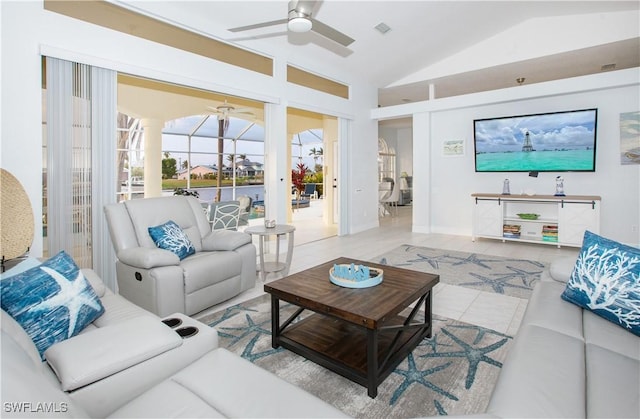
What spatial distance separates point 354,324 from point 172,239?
1953mm

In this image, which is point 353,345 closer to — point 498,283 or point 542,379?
point 542,379

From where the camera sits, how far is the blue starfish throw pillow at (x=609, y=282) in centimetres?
163

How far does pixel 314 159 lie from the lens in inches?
607

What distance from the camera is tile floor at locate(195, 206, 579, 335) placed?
294 cm

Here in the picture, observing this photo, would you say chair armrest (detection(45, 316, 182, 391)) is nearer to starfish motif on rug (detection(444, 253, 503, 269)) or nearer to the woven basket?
the woven basket

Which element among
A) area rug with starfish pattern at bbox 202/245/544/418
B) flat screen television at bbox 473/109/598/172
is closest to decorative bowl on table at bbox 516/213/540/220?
flat screen television at bbox 473/109/598/172

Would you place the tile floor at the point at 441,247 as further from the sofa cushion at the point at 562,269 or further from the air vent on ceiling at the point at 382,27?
the air vent on ceiling at the point at 382,27

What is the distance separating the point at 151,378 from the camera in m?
1.35

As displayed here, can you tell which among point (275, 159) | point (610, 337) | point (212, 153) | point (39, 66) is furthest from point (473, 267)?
point (212, 153)

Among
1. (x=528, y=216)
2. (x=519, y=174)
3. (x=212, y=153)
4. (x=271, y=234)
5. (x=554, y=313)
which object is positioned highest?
(x=212, y=153)

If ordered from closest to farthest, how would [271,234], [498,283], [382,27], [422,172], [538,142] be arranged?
[271,234], [498,283], [382,27], [538,142], [422,172]

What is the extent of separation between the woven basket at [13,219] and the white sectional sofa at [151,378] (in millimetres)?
1232

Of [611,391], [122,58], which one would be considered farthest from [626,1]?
[122,58]

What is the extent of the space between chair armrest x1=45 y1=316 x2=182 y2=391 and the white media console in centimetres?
574
